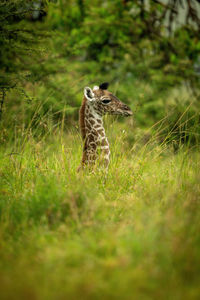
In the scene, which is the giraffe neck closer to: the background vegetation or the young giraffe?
the young giraffe

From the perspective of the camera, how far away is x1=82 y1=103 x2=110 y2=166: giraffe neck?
5.92 metres

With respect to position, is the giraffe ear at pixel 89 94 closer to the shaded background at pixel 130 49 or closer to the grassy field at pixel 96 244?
the grassy field at pixel 96 244

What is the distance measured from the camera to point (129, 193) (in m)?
5.40

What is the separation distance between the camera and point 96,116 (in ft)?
20.1

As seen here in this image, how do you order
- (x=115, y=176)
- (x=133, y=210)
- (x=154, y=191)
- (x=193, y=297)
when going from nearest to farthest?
1. (x=193, y=297)
2. (x=133, y=210)
3. (x=154, y=191)
4. (x=115, y=176)

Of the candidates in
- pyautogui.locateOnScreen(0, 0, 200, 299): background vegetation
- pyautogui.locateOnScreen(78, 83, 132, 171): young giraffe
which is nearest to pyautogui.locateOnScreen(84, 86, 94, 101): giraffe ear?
pyautogui.locateOnScreen(78, 83, 132, 171): young giraffe

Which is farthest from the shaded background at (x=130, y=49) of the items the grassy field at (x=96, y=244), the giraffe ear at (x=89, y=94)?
the grassy field at (x=96, y=244)

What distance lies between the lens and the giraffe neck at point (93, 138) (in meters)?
5.92

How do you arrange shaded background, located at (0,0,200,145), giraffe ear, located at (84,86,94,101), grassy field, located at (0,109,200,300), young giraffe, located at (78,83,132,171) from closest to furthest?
grassy field, located at (0,109,200,300)
giraffe ear, located at (84,86,94,101)
young giraffe, located at (78,83,132,171)
shaded background, located at (0,0,200,145)

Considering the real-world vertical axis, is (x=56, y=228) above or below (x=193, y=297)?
below

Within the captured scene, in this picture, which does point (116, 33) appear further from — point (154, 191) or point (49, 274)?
point (49, 274)

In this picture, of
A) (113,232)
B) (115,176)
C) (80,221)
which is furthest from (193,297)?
(115,176)

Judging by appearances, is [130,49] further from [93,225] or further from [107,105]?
[93,225]

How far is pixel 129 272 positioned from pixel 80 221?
139 cm
